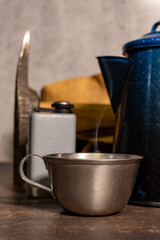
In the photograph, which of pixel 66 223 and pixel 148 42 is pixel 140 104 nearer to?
pixel 148 42

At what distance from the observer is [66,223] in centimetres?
43

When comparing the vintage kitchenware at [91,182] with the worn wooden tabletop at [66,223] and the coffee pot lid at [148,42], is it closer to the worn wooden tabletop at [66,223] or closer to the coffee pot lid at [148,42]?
the worn wooden tabletop at [66,223]

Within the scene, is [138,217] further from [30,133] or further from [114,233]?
[30,133]

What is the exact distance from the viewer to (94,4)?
1.24 m

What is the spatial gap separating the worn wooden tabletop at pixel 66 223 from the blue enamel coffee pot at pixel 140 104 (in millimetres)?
44

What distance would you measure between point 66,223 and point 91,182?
0.21 feet

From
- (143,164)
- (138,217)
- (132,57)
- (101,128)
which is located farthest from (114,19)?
(138,217)

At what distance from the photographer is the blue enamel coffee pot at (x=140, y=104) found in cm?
53

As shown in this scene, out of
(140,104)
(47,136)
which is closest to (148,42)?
(140,104)

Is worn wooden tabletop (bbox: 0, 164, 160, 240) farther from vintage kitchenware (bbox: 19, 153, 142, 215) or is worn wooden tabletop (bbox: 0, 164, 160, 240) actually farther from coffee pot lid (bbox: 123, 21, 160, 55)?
coffee pot lid (bbox: 123, 21, 160, 55)

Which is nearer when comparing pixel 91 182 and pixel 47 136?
pixel 91 182

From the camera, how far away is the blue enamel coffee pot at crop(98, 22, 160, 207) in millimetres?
531

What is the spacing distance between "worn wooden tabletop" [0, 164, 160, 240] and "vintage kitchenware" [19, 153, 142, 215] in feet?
0.06

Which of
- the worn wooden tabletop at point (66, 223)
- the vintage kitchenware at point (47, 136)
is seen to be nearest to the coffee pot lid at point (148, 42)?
the vintage kitchenware at point (47, 136)
